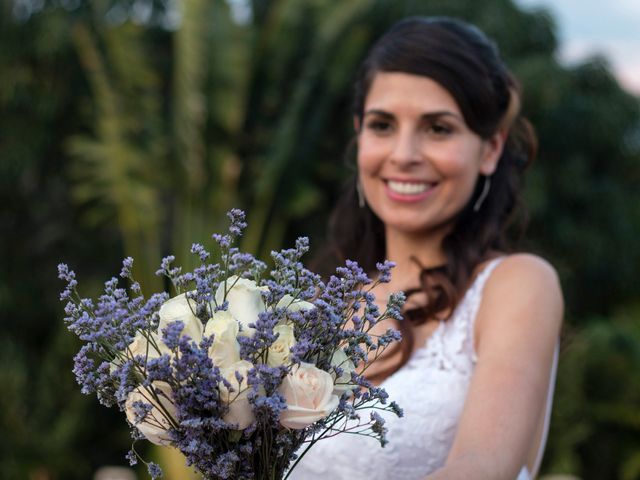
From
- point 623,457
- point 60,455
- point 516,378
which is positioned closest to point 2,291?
point 60,455

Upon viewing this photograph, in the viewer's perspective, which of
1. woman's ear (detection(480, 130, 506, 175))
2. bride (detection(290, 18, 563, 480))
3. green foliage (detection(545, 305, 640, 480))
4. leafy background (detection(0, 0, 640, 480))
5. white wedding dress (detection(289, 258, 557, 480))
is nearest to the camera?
bride (detection(290, 18, 563, 480))

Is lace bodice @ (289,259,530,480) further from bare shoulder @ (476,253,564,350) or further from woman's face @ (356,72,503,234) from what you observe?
woman's face @ (356,72,503,234)

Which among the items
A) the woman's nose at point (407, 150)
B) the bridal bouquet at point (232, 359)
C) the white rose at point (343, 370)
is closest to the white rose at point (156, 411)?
the bridal bouquet at point (232, 359)

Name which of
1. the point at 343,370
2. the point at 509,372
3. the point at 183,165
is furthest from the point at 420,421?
the point at 183,165

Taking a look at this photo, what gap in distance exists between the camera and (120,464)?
11477 mm

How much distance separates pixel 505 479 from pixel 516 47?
1216 centimetres

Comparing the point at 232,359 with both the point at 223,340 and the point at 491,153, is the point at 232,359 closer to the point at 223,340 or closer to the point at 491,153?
the point at 223,340

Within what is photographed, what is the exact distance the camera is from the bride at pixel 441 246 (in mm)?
2551

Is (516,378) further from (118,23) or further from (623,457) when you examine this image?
(118,23)

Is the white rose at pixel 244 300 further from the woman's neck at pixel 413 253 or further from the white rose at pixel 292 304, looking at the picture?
the woman's neck at pixel 413 253

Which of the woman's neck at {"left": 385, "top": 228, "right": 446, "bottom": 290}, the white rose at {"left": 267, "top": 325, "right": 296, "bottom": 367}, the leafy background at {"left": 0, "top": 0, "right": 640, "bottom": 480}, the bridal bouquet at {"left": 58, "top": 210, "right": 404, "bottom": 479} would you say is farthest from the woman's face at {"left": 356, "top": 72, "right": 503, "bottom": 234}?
the leafy background at {"left": 0, "top": 0, "right": 640, "bottom": 480}

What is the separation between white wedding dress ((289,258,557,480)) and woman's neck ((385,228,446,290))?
0.28 metres

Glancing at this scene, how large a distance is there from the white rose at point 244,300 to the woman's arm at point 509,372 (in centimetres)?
63

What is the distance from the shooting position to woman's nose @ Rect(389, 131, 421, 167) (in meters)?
2.79
